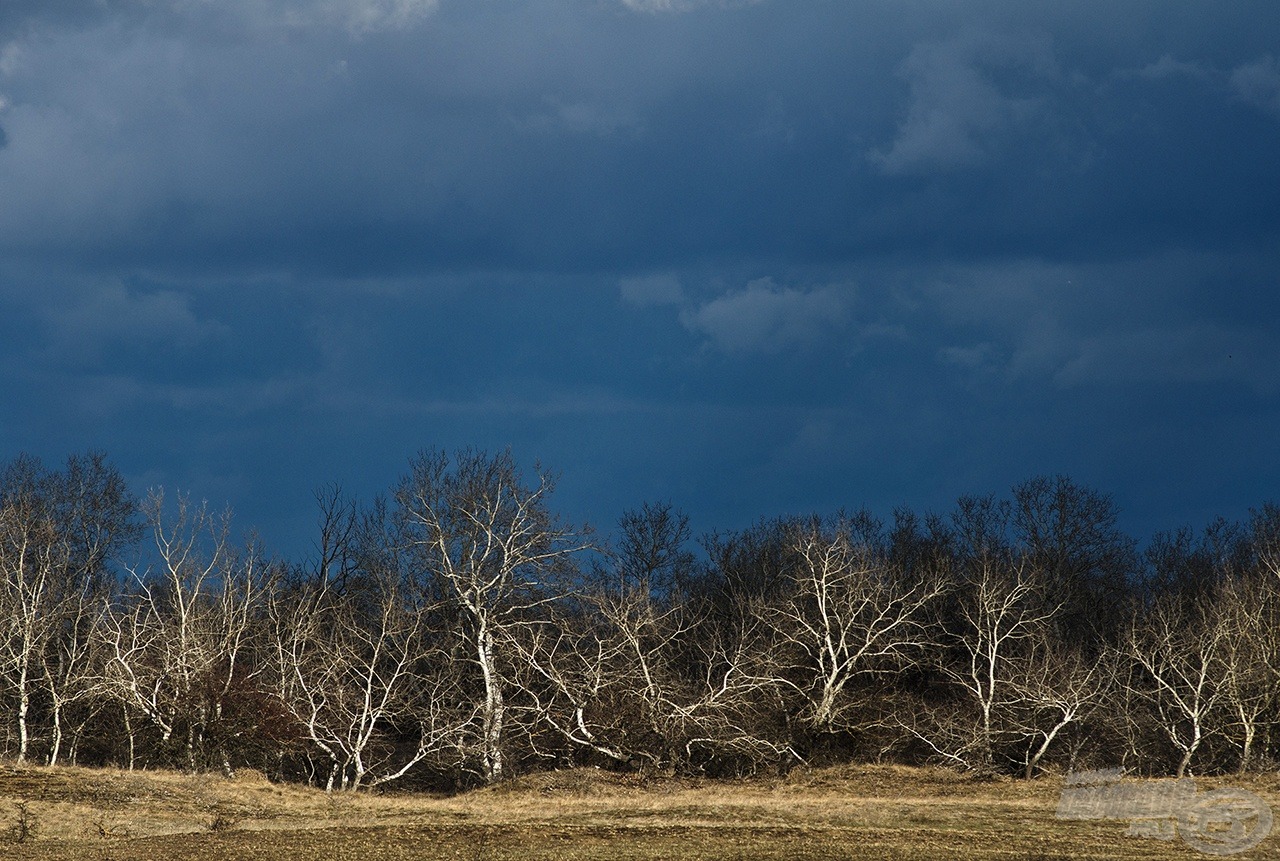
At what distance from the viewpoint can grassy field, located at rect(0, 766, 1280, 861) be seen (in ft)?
87.1

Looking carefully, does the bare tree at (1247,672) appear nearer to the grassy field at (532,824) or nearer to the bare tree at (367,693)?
the grassy field at (532,824)

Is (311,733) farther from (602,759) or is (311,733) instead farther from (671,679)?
(671,679)

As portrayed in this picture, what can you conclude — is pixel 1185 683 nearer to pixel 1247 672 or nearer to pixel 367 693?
pixel 1247 672

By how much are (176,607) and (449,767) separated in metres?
13.0

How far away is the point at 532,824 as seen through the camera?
99.7 feet

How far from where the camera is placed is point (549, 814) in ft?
105

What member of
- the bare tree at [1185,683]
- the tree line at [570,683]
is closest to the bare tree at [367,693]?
the tree line at [570,683]

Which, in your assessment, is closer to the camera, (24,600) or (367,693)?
(367,693)

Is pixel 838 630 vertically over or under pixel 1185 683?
over

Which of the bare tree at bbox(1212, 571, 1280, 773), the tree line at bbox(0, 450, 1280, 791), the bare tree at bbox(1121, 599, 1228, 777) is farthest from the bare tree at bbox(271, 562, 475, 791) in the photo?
the bare tree at bbox(1212, 571, 1280, 773)

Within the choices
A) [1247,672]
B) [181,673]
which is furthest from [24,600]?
[1247,672]

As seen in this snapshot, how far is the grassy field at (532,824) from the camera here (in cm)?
2656

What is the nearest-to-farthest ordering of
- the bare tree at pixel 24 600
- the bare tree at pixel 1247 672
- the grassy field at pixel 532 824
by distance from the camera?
the grassy field at pixel 532 824 → the bare tree at pixel 1247 672 → the bare tree at pixel 24 600

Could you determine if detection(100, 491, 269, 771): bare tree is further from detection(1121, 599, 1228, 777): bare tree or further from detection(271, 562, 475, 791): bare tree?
detection(1121, 599, 1228, 777): bare tree
